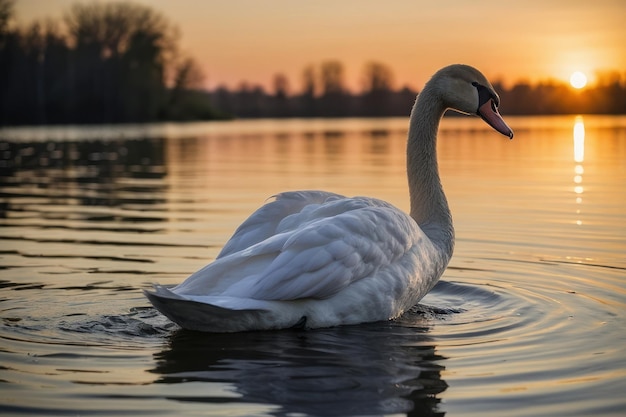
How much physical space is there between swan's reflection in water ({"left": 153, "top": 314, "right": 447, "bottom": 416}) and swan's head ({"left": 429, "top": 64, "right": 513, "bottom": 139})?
98.0 inches

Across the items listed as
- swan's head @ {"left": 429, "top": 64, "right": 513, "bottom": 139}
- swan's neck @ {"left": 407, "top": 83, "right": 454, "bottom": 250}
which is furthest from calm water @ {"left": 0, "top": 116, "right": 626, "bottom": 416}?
swan's head @ {"left": 429, "top": 64, "right": 513, "bottom": 139}

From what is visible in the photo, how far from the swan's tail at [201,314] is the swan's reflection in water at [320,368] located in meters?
0.11

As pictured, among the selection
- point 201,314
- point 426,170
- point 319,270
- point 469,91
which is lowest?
point 201,314

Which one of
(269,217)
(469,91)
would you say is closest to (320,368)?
(269,217)

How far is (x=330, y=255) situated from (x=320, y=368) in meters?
0.86

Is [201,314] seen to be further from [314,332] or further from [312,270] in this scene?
[314,332]

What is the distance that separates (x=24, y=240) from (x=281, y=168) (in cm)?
1263

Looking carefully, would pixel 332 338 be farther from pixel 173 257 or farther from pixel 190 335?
pixel 173 257

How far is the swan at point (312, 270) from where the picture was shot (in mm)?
6242

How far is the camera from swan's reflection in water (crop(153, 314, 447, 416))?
512 centimetres

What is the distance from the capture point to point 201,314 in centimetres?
623

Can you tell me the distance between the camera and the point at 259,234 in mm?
7422

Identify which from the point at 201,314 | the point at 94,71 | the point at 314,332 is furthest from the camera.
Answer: the point at 94,71

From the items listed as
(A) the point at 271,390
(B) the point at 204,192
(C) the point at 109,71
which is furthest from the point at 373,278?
(C) the point at 109,71
